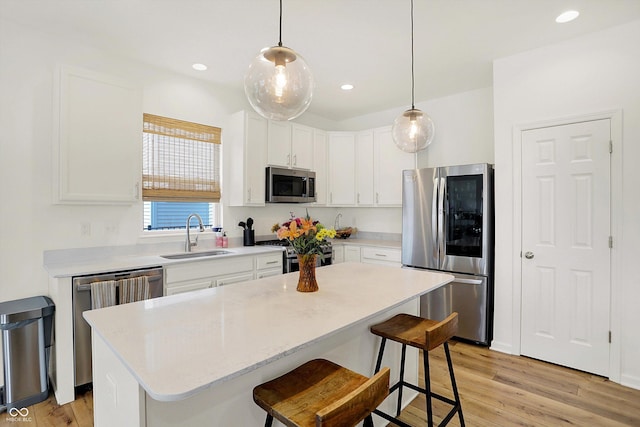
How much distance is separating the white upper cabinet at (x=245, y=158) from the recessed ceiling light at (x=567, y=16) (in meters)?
2.90

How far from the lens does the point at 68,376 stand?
7.77 ft

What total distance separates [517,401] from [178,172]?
143 inches

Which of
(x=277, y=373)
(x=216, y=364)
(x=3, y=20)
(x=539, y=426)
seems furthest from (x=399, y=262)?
(x=3, y=20)

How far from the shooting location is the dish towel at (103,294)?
2379 mm

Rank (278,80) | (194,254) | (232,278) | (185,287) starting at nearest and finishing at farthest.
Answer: (278,80) → (185,287) → (232,278) → (194,254)

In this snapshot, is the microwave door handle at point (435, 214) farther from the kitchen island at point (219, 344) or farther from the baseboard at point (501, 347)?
the kitchen island at point (219, 344)

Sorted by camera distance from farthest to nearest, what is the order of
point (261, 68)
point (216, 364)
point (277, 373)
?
point (261, 68) < point (277, 373) < point (216, 364)

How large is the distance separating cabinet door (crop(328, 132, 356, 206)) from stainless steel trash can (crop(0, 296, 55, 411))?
11.3 ft

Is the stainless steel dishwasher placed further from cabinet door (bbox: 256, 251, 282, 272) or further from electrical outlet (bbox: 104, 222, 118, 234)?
cabinet door (bbox: 256, 251, 282, 272)

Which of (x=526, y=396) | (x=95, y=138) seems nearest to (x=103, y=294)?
(x=95, y=138)

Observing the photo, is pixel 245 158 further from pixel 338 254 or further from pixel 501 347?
pixel 501 347

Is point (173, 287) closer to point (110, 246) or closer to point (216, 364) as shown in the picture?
point (110, 246)

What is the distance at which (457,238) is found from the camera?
343cm

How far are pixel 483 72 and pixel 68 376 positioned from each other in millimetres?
4578
